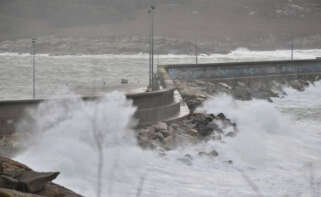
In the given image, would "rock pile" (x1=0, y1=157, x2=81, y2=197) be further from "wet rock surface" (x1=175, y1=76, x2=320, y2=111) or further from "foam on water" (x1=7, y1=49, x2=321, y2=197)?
"wet rock surface" (x1=175, y1=76, x2=320, y2=111)

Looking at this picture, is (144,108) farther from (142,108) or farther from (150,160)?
(150,160)

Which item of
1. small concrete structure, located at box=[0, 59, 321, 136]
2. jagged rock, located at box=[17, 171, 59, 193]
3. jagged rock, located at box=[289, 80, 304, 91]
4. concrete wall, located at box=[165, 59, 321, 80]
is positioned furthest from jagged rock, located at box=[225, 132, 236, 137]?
jagged rock, located at box=[289, 80, 304, 91]

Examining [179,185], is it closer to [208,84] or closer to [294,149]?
[294,149]

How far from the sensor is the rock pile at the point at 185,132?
13553 mm

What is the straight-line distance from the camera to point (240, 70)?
31.0m

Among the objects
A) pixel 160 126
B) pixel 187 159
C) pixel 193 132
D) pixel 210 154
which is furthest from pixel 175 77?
pixel 187 159

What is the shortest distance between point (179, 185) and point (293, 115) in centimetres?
1418

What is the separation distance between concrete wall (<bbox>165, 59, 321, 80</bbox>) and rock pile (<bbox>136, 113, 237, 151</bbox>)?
12116mm

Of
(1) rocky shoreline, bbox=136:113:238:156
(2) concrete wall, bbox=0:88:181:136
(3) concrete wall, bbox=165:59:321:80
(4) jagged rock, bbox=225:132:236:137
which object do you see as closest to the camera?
(2) concrete wall, bbox=0:88:181:136

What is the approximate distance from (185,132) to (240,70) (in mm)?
17187

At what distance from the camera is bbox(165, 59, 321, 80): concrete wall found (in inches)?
1129

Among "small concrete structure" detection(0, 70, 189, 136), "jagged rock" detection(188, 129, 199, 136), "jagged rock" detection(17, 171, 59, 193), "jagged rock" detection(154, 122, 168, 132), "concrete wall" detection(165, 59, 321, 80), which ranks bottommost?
"jagged rock" detection(188, 129, 199, 136)

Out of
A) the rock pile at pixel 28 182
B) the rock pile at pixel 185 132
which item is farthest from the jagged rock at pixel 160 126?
the rock pile at pixel 28 182

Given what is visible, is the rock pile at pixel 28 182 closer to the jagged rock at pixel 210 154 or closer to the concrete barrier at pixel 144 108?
the concrete barrier at pixel 144 108
